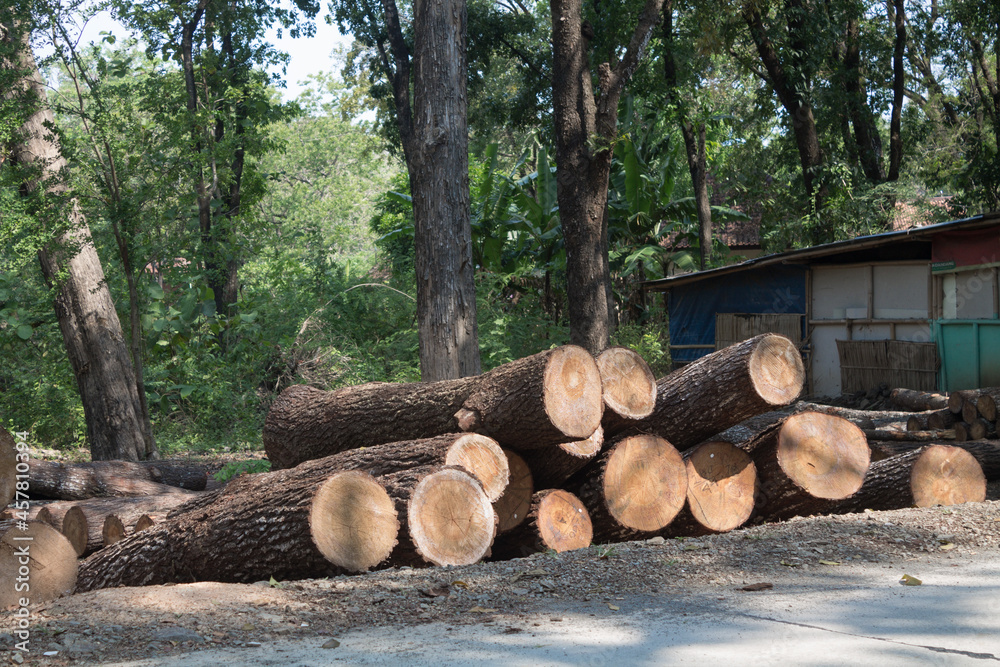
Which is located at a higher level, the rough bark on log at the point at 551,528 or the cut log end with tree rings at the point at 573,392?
the cut log end with tree rings at the point at 573,392

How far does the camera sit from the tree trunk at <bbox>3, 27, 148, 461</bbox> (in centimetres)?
951

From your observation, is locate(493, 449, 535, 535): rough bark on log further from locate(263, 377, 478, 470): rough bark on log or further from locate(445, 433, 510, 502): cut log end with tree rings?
locate(263, 377, 478, 470): rough bark on log

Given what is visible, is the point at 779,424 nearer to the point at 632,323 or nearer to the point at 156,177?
the point at 156,177

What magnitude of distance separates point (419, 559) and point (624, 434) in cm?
184

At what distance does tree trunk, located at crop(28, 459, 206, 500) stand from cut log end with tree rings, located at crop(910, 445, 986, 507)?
21.1 ft

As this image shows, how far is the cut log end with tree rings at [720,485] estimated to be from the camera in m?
5.77

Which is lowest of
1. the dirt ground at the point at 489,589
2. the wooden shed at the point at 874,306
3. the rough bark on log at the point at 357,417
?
the dirt ground at the point at 489,589

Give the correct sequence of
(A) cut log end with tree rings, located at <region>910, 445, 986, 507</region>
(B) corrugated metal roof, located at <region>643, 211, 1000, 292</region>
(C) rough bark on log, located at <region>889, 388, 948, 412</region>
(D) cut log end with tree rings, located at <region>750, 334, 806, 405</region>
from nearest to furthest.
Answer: (D) cut log end with tree rings, located at <region>750, 334, 806, 405</region> → (A) cut log end with tree rings, located at <region>910, 445, 986, 507</region> → (C) rough bark on log, located at <region>889, 388, 948, 412</region> → (B) corrugated metal roof, located at <region>643, 211, 1000, 292</region>

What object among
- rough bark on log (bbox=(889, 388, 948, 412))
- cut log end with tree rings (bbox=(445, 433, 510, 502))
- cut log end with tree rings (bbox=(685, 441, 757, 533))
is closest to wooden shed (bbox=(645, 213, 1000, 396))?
rough bark on log (bbox=(889, 388, 948, 412))

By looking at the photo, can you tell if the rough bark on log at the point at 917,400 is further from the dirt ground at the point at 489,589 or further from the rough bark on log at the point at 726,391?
the rough bark on log at the point at 726,391

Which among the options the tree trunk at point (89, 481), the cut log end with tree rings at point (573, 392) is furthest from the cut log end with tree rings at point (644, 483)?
the tree trunk at point (89, 481)

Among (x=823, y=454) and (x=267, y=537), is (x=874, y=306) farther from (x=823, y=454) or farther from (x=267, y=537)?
(x=267, y=537)

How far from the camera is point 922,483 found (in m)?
6.42

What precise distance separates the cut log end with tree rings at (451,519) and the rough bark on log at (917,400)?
32.0 feet
